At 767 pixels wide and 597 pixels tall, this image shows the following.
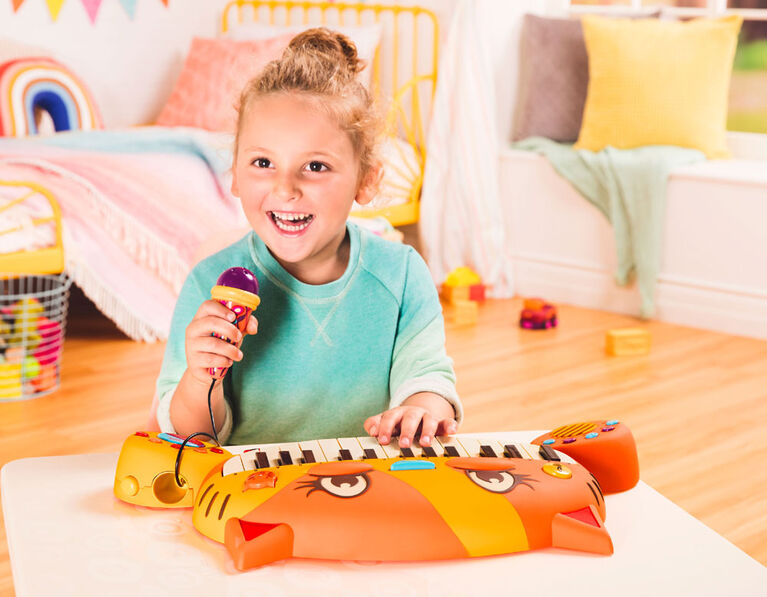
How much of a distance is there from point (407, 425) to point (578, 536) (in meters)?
0.22

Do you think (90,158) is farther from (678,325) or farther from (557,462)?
(557,462)

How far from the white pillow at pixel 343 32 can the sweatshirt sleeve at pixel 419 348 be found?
2.50 metres

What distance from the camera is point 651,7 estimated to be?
348cm

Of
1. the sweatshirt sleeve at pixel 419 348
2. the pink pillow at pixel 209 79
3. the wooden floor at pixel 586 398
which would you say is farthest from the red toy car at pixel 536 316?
the sweatshirt sleeve at pixel 419 348

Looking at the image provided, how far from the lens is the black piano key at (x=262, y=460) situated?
0.72 metres

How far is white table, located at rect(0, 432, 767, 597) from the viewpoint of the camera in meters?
0.60

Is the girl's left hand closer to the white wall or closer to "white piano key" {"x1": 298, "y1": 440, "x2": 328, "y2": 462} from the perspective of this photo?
"white piano key" {"x1": 298, "y1": 440, "x2": 328, "y2": 462}

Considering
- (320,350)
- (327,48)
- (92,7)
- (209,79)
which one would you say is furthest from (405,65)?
(320,350)

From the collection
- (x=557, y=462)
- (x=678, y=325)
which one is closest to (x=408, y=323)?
(x=557, y=462)

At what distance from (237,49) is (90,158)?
1.03m

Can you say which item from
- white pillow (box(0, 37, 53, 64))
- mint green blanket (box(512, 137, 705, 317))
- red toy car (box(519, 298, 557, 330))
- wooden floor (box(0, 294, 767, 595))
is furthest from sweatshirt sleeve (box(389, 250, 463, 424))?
white pillow (box(0, 37, 53, 64))

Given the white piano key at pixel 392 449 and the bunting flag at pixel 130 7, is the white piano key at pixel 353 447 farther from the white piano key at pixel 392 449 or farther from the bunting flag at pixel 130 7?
the bunting flag at pixel 130 7

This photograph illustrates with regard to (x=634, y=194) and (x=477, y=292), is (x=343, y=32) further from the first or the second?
(x=634, y=194)

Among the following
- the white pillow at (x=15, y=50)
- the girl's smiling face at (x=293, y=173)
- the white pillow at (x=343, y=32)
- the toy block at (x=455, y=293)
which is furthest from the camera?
the white pillow at (x=343, y=32)
